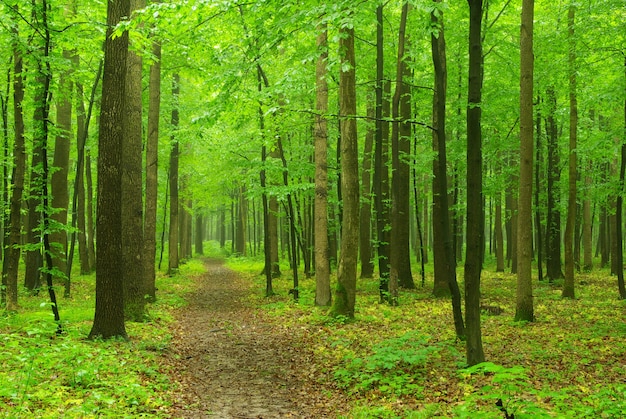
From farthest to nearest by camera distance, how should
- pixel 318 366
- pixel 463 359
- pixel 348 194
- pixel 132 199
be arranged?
pixel 132 199, pixel 348 194, pixel 318 366, pixel 463 359

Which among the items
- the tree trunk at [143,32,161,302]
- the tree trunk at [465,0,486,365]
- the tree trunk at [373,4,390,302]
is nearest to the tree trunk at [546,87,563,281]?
the tree trunk at [373,4,390,302]

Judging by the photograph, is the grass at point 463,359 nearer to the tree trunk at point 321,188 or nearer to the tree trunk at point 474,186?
the tree trunk at point 474,186

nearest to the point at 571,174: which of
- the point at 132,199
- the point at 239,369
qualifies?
the point at 239,369

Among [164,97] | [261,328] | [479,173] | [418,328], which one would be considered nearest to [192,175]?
[164,97]

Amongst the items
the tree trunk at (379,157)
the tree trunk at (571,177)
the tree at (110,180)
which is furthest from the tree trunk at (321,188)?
the tree trunk at (571,177)

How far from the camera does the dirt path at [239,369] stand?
646cm

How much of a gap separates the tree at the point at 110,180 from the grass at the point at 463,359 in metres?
4.22

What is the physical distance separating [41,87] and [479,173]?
882 cm

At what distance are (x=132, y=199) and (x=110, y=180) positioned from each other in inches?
125

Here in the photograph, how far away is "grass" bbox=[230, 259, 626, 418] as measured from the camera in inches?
224

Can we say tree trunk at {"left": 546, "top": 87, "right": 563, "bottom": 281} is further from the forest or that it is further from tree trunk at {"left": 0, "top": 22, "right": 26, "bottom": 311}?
tree trunk at {"left": 0, "top": 22, "right": 26, "bottom": 311}

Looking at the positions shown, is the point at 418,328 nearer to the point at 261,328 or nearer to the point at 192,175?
the point at 261,328

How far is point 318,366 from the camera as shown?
334 inches

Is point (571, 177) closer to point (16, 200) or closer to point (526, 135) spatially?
point (526, 135)
